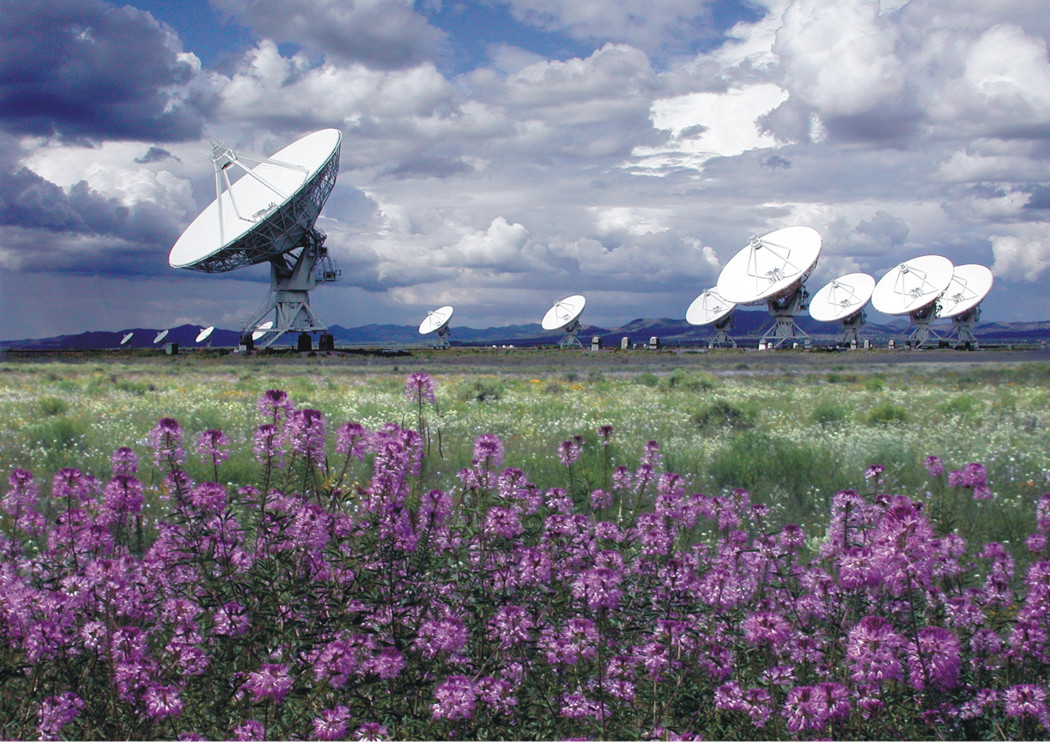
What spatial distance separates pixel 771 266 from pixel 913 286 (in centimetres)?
3082

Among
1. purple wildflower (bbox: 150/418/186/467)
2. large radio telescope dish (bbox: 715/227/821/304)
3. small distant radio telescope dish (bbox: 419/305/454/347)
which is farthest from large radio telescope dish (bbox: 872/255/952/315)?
purple wildflower (bbox: 150/418/186/467)

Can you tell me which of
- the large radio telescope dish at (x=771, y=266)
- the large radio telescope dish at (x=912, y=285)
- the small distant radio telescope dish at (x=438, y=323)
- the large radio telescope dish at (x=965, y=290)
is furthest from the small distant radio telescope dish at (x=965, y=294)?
the small distant radio telescope dish at (x=438, y=323)

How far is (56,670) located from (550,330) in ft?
329

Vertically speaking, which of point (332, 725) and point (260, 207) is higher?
point (260, 207)

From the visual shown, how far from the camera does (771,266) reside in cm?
7456

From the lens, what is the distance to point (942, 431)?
589 inches

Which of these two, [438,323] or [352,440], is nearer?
[352,440]

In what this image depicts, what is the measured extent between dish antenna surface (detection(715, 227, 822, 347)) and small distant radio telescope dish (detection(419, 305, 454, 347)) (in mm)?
47205

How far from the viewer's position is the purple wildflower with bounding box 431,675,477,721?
2.92 metres

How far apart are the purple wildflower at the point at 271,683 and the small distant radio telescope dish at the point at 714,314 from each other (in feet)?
338

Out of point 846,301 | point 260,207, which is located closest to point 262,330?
point 260,207

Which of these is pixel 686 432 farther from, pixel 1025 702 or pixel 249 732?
pixel 249 732

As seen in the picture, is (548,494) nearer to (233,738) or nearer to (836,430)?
(233,738)

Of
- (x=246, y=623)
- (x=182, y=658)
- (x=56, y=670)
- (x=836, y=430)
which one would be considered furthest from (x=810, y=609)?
(x=836, y=430)
